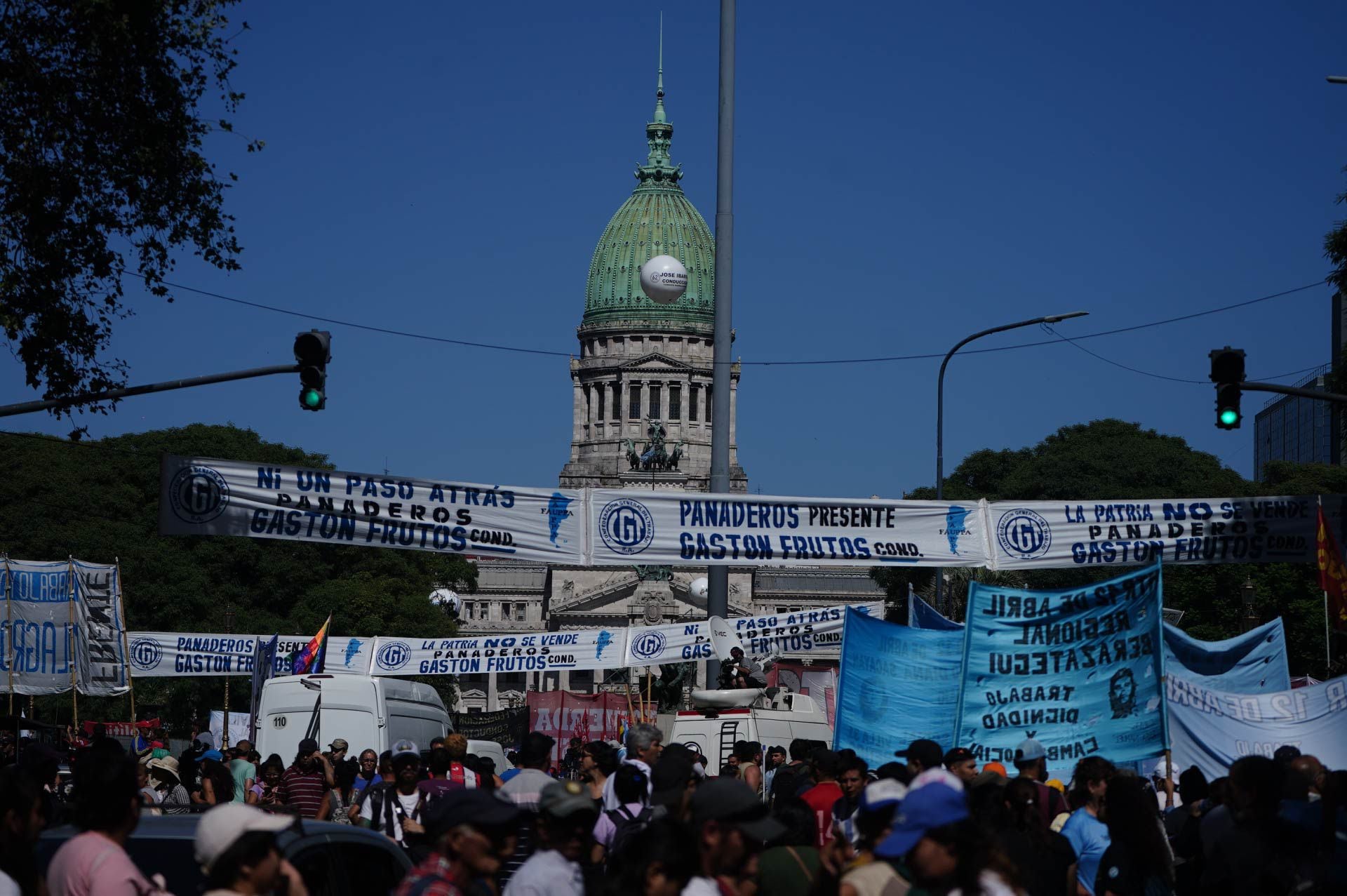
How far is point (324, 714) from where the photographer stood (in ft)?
75.7

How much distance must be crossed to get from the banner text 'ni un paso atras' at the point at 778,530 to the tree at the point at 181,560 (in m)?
41.1

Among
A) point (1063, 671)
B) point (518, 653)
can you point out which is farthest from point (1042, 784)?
point (518, 653)

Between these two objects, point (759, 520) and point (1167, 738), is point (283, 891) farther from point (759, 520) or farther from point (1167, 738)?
point (759, 520)

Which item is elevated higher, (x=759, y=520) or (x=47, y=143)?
(x=47, y=143)

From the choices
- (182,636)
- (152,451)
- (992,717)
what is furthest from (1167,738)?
(152,451)

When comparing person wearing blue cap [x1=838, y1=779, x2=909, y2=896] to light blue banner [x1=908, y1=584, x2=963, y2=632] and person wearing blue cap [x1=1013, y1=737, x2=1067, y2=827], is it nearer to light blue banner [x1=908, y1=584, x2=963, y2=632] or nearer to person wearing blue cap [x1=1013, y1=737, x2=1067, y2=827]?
person wearing blue cap [x1=1013, y1=737, x2=1067, y2=827]

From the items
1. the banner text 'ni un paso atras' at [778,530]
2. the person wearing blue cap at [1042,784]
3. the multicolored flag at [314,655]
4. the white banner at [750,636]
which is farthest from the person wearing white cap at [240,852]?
the multicolored flag at [314,655]

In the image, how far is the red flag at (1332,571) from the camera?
54.5ft

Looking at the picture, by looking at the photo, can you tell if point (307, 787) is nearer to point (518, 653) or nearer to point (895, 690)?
point (895, 690)

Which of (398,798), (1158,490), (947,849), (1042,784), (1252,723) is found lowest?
(398,798)

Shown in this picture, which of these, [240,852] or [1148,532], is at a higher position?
[1148,532]

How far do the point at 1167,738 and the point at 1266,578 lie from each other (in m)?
54.1

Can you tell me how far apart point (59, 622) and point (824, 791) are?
46.3ft

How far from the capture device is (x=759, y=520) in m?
17.4
